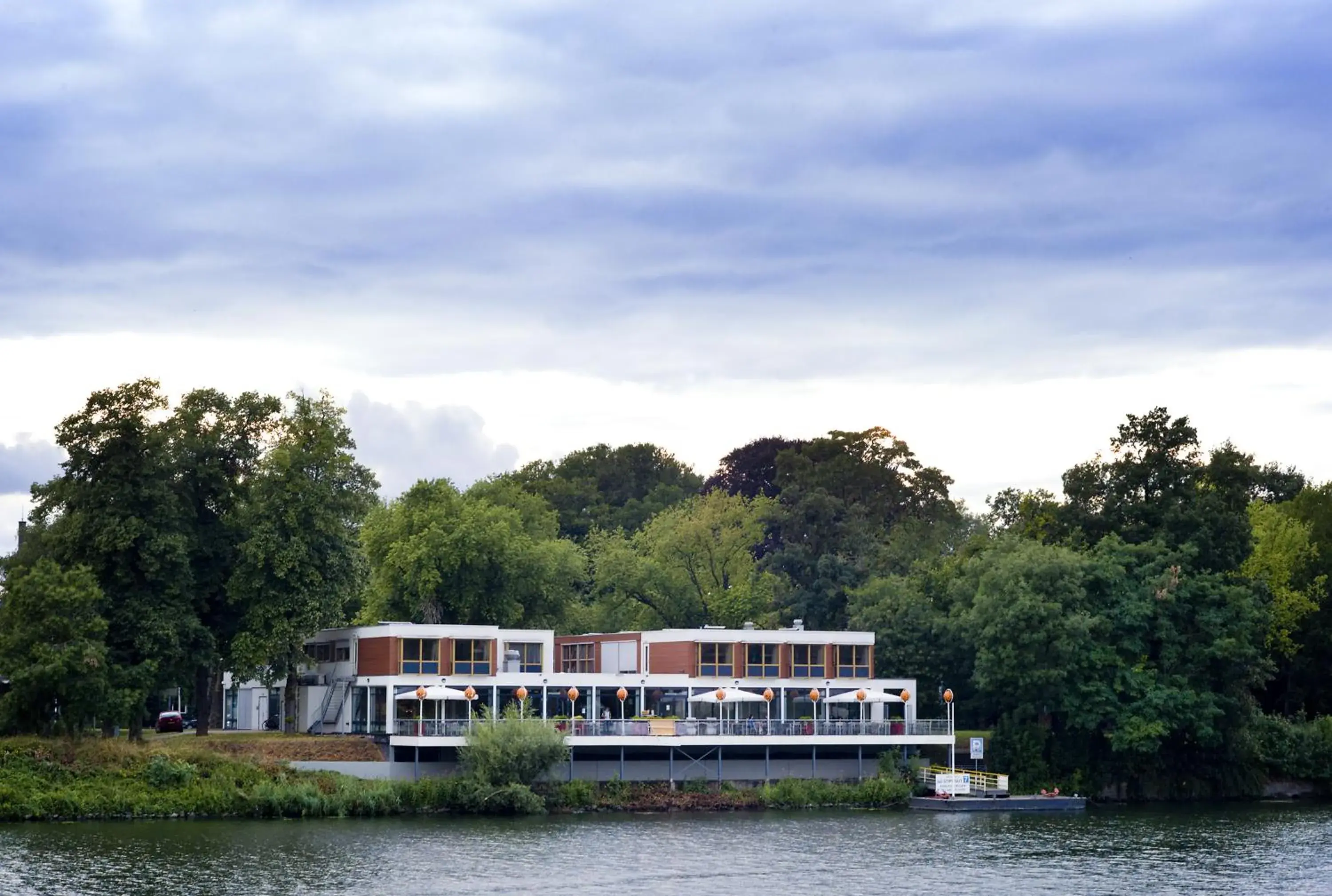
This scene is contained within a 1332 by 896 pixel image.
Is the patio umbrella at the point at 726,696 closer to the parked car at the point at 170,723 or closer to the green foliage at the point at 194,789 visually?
the green foliage at the point at 194,789

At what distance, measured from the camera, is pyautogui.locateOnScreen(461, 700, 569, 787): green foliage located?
2571 inches

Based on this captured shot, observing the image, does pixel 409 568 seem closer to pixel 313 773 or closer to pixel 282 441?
pixel 282 441

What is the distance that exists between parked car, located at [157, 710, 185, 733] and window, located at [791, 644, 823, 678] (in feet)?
96.3

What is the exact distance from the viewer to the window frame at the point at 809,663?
7744cm

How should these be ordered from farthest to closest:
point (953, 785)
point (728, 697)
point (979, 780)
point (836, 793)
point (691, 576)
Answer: point (691, 576) < point (728, 697) < point (979, 780) < point (836, 793) < point (953, 785)

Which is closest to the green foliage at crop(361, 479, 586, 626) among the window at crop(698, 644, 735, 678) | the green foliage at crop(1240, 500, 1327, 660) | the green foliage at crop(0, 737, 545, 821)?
the window at crop(698, 644, 735, 678)

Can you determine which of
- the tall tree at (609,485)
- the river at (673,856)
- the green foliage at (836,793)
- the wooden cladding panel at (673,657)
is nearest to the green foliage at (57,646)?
the river at (673,856)

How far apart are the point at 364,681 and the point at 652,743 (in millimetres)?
12306

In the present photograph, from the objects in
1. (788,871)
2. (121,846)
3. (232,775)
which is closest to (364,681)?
(232,775)

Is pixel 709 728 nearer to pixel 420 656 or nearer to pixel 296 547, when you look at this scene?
pixel 420 656

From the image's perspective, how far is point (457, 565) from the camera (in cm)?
8525

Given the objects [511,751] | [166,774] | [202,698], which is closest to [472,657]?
[511,751]

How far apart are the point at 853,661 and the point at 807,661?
219 centimetres

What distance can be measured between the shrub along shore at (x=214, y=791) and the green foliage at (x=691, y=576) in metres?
26.3
